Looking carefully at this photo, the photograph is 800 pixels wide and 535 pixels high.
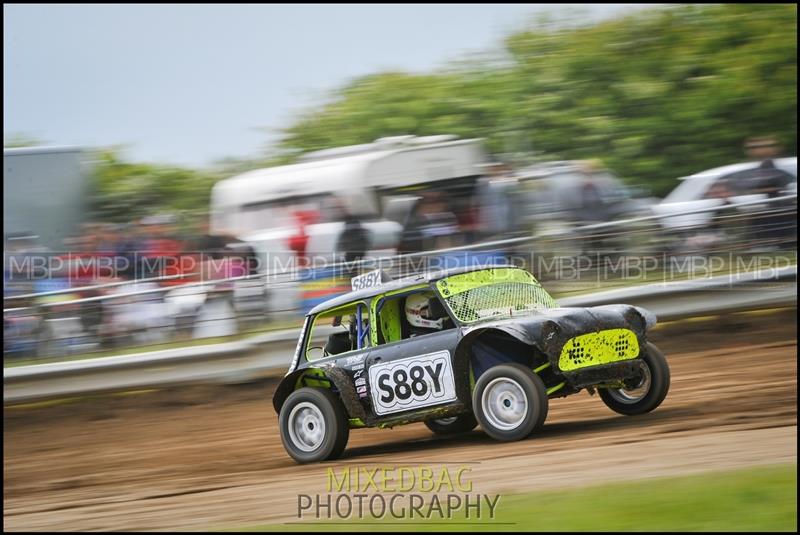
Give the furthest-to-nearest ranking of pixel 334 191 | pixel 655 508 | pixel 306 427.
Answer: pixel 334 191
pixel 306 427
pixel 655 508

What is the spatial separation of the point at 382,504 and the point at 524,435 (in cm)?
166

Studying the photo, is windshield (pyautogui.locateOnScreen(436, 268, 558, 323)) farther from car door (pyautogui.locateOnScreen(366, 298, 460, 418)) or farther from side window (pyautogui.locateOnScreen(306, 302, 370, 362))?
side window (pyautogui.locateOnScreen(306, 302, 370, 362))

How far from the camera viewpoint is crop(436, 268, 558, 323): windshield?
324 inches

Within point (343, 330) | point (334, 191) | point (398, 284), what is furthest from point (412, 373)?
point (334, 191)

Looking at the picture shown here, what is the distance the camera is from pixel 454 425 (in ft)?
31.4

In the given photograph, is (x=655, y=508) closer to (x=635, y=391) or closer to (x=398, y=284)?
(x=635, y=391)

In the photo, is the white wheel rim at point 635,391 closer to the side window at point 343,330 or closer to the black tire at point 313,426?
the side window at point 343,330

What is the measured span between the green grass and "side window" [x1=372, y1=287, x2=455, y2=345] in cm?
261

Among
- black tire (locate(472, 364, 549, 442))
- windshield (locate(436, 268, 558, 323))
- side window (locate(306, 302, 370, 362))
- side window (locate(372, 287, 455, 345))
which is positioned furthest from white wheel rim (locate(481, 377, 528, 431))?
side window (locate(306, 302, 370, 362))

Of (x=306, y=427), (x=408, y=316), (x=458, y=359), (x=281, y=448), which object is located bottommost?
(x=281, y=448)

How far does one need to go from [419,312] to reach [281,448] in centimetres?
228

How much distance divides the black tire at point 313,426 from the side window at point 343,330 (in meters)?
0.40

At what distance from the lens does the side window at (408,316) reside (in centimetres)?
855

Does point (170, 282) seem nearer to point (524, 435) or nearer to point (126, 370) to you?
point (126, 370)
